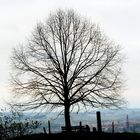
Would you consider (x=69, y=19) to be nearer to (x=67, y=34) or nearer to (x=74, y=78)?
(x=67, y=34)

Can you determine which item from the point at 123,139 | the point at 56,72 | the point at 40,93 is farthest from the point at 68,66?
the point at 123,139

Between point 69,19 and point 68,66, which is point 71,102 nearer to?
point 68,66

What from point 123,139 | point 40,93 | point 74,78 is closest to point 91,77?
point 74,78

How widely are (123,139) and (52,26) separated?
21304mm

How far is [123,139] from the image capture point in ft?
100

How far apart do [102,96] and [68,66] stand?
16.0 feet

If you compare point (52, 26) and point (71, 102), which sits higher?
point (52, 26)

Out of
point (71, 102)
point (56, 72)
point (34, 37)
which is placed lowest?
point (71, 102)

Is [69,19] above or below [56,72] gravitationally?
above

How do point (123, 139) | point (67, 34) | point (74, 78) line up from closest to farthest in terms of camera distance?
1. point (123, 139)
2. point (74, 78)
3. point (67, 34)

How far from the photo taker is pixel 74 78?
44.2m

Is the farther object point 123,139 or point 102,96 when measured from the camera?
point 102,96

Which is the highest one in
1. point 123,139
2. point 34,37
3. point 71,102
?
point 34,37

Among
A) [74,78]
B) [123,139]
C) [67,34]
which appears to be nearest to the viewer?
[123,139]
